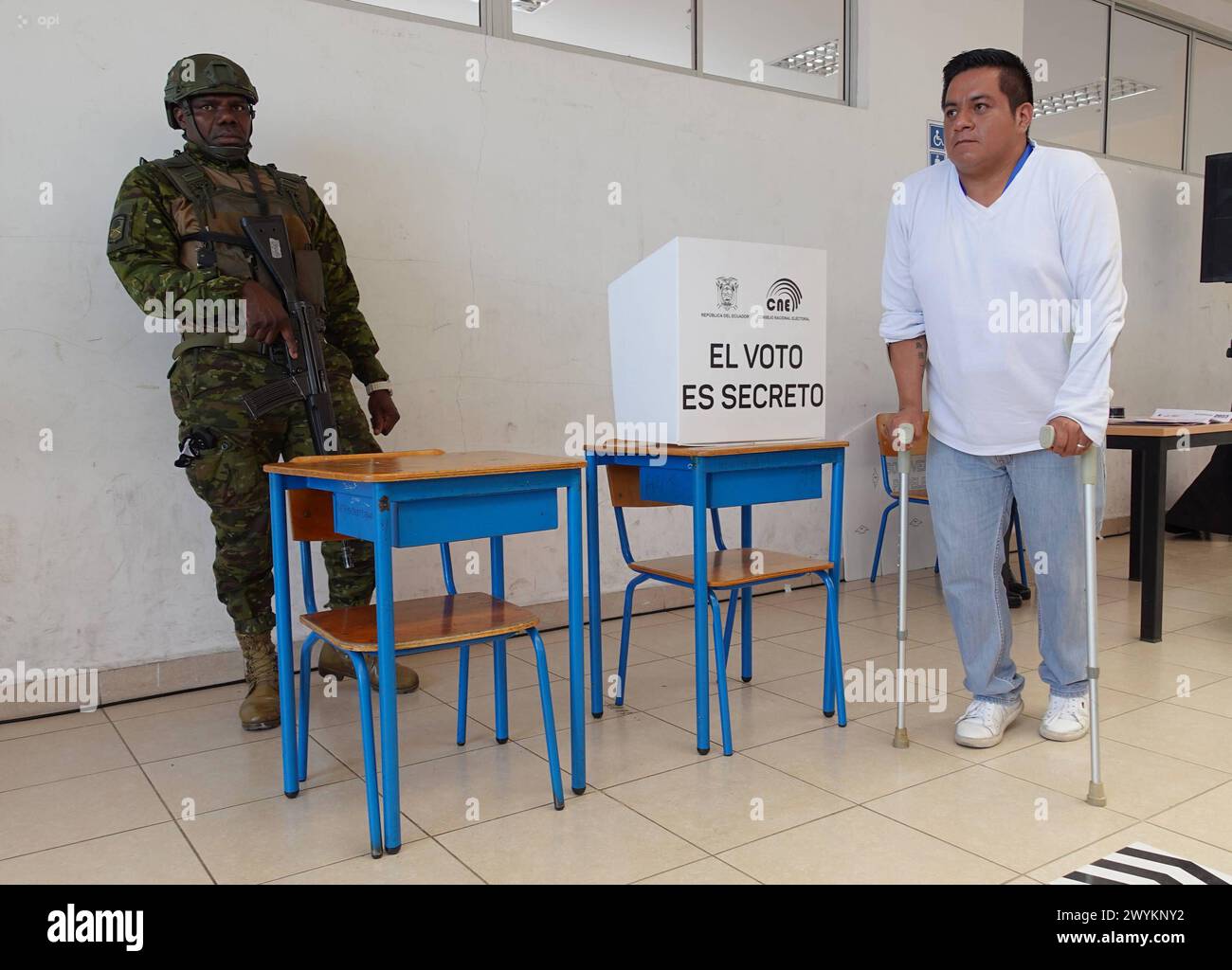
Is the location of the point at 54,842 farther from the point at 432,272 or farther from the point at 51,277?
the point at 432,272

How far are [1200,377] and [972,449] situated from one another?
505cm

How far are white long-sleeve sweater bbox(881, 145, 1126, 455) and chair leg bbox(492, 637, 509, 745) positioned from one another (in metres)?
1.22

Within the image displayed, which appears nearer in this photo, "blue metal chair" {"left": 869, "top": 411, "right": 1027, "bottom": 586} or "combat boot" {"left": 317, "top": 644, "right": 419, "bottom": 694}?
"combat boot" {"left": 317, "top": 644, "right": 419, "bottom": 694}

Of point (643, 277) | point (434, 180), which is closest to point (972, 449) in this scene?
point (643, 277)

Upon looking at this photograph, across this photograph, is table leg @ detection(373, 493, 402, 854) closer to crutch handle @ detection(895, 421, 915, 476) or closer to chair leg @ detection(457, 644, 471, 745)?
chair leg @ detection(457, 644, 471, 745)

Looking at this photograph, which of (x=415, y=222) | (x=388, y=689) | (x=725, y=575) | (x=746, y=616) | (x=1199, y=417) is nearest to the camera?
(x=388, y=689)

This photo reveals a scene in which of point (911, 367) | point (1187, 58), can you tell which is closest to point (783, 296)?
point (911, 367)

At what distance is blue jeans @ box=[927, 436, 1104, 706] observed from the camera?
7.62 ft

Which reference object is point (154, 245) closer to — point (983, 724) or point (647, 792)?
point (647, 792)

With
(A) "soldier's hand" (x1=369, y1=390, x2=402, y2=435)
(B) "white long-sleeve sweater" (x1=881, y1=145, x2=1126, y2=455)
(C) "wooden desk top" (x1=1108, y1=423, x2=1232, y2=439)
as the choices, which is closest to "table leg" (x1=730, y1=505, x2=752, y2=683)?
(B) "white long-sleeve sweater" (x1=881, y1=145, x2=1126, y2=455)

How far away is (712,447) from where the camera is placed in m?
2.40

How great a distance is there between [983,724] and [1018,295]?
3.40 feet

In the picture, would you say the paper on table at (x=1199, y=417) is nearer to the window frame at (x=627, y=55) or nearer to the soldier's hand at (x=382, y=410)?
the window frame at (x=627, y=55)

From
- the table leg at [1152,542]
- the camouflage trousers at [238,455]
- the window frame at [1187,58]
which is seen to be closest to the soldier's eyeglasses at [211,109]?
→ the camouflage trousers at [238,455]
